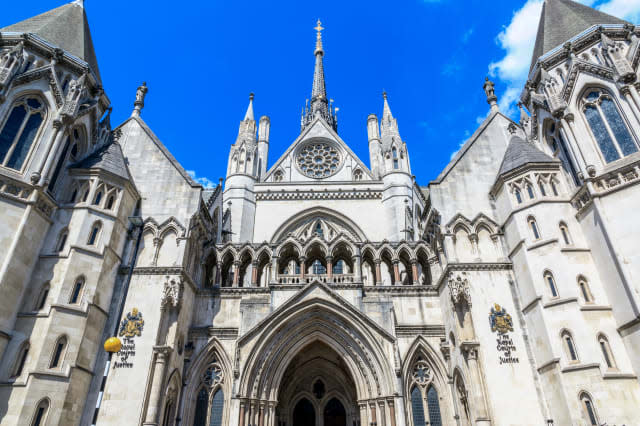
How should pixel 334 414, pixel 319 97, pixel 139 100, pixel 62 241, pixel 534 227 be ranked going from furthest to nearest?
pixel 319 97 → pixel 139 100 → pixel 334 414 → pixel 534 227 → pixel 62 241

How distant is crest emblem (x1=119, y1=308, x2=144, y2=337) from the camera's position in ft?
52.1

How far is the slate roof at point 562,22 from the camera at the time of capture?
18.1m

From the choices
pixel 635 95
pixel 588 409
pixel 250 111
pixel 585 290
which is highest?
pixel 250 111

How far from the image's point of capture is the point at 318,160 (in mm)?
31500

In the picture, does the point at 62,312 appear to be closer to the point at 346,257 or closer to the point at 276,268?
the point at 276,268

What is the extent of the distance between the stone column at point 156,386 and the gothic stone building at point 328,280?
0.08 m

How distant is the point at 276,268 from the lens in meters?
19.6

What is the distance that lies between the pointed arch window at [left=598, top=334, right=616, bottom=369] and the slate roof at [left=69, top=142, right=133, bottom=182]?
19.0 m

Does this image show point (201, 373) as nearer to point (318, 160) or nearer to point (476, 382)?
point (476, 382)

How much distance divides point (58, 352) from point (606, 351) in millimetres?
18356

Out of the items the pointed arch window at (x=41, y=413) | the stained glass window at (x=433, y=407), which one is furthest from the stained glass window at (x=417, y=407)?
the pointed arch window at (x=41, y=413)

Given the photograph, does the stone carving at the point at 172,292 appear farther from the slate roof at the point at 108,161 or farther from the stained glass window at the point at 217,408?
the slate roof at the point at 108,161

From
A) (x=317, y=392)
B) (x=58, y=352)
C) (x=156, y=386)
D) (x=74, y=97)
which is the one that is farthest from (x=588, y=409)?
(x=74, y=97)

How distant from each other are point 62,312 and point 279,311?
7976mm
